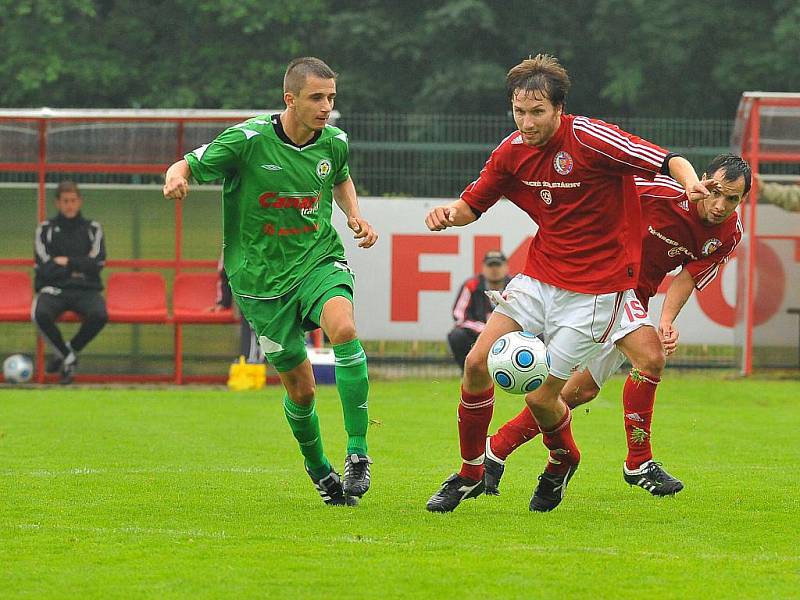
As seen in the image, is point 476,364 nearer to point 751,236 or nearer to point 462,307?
point 462,307

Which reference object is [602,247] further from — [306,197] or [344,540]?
[344,540]

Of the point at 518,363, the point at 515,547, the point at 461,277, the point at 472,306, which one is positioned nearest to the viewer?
the point at 515,547

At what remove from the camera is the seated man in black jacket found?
15.1 metres

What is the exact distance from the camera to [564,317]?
696 centimetres

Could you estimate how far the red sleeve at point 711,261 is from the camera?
8.10m

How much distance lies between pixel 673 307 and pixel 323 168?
2.13 metres

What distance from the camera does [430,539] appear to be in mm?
6039

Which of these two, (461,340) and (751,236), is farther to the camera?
(751,236)

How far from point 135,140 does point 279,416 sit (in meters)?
5.01

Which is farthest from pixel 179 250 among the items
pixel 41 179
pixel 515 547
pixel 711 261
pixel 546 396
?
pixel 515 547

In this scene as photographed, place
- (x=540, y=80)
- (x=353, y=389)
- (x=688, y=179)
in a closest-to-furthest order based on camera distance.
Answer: (x=688, y=179)
(x=540, y=80)
(x=353, y=389)

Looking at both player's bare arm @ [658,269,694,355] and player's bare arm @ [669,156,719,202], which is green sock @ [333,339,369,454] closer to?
player's bare arm @ [669,156,719,202]

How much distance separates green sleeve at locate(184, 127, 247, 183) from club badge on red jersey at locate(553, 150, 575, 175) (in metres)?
1.51

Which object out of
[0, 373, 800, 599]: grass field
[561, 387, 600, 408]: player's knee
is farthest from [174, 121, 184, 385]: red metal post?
[561, 387, 600, 408]: player's knee
